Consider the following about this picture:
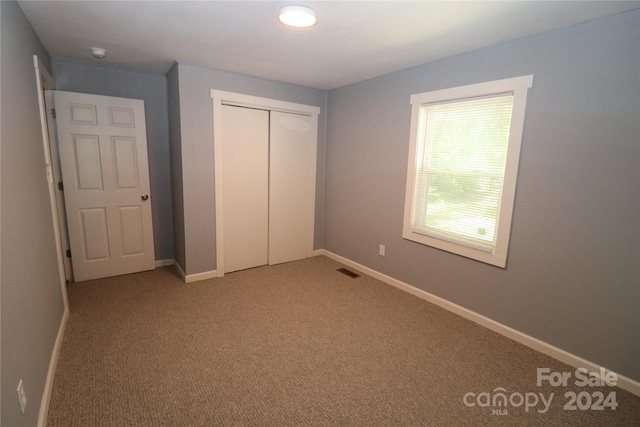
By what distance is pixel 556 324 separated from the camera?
2260mm

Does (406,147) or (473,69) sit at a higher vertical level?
(473,69)

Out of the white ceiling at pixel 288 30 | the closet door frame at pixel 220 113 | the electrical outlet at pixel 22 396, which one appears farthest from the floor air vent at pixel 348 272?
the electrical outlet at pixel 22 396

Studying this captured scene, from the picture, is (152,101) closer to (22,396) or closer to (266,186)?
(266,186)

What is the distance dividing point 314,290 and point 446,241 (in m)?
1.46

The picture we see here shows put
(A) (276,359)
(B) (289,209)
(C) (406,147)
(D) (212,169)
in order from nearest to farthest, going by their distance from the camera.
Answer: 1. (A) (276,359)
2. (C) (406,147)
3. (D) (212,169)
4. (B) (289,209)

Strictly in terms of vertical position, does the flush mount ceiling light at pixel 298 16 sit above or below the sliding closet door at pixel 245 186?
above

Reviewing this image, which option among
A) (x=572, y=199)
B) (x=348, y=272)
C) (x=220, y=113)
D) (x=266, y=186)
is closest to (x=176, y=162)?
(x=220, y=113)

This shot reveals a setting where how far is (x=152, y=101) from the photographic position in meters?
3.62

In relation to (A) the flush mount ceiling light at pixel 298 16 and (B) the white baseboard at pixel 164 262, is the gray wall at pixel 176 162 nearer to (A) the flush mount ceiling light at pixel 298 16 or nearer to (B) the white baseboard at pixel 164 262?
(B) the white baseboard at pixel 164 262

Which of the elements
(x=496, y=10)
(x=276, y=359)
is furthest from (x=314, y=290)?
(x=496, y=10)

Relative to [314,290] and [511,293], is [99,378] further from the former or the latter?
[511,293]

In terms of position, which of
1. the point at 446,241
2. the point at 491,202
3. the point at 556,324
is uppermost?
the point at 491,202

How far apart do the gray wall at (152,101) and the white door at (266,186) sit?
0.88 m

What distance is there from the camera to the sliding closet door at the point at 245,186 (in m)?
3.53
